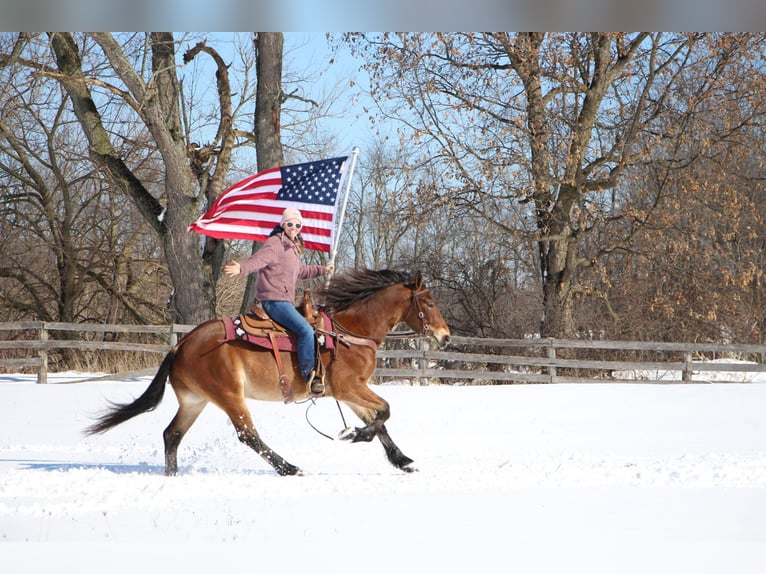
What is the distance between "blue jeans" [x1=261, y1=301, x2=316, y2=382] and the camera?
7941mm

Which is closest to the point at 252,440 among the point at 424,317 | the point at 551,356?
the point at 424,317

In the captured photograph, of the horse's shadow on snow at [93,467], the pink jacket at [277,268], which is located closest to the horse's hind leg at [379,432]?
the pink jacket at [277,268]

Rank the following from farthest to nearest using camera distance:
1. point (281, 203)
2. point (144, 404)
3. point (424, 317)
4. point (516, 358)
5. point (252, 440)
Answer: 1. point (516, 358)
2. point (281, 203)
3. point (144, 404)
4. point (424, 317)
5. point (252, 440)

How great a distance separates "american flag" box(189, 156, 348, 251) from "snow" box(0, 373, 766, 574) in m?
2.51

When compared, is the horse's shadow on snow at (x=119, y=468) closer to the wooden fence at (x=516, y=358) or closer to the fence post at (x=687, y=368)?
the wooden fence at (x=516, y=358)

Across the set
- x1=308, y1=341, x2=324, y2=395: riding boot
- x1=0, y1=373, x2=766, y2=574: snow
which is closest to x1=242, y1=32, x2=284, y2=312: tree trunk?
x1=0, y1=373, x2=766, y2=574: snow

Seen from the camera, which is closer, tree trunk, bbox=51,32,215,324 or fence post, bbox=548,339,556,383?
tree trunk, bbox=51,32,215,324

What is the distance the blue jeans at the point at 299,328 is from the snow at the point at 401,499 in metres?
1.03

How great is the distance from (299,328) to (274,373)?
18.8 inches

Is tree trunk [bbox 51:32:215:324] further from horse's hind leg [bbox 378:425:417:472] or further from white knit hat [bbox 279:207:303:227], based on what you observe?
horse's hind leg [bbox 378:425:417:472]

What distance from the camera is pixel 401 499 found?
6609 mm

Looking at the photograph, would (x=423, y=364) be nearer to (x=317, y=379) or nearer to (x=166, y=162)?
(x=166, y=162)

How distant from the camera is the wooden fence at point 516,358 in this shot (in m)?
18.0

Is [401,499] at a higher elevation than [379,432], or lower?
lower
